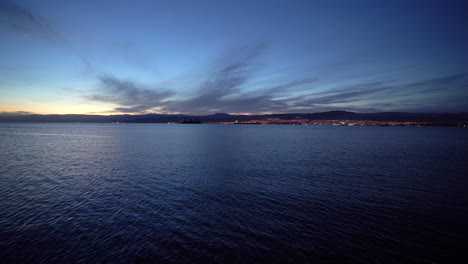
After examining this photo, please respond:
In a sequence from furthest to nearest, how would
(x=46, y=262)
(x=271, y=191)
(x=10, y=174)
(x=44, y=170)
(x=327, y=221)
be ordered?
(x=44, y=170)
(x=10, y=174)
(x=271, y=191)
(x=327, y=221)
(x=46, y=262)

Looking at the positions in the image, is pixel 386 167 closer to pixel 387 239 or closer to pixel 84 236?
pixel 387 239

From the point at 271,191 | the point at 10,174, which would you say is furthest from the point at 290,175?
the point at 10,174

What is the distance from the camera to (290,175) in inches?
1389

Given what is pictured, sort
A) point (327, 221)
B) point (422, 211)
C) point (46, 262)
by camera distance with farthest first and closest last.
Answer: point (422, 211) → point (327, 221) → point (46, 262)

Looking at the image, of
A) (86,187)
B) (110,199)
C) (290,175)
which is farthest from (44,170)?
(290,175)

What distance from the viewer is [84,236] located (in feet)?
54.2

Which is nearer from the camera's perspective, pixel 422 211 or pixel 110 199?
pixel 422 211

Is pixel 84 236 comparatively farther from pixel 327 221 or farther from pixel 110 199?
pixel 327 221

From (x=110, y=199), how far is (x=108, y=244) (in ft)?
33.7

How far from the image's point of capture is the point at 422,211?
69.3 feet

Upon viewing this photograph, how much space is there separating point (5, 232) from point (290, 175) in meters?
33.9

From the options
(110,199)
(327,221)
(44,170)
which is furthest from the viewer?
(44,170)

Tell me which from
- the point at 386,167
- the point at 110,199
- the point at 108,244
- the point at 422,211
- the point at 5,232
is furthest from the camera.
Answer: the point at 386,167

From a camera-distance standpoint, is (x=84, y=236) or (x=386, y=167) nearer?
(x=84, y=236)
